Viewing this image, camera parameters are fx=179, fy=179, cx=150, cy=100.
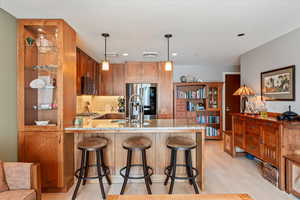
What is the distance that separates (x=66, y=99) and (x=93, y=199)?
1.44m

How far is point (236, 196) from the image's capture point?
150cm

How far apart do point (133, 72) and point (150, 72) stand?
0.50 m

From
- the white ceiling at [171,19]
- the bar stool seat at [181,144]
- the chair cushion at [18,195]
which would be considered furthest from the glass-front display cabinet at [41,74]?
the bar stool seat at [181,144]

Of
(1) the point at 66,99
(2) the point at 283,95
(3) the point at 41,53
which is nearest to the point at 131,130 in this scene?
(1) the point at 66,99

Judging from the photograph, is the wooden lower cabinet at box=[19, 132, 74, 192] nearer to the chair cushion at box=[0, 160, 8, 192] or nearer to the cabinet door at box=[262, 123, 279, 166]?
the chair cushion at box=[0, 160, 8, 192]

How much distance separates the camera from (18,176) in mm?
1755

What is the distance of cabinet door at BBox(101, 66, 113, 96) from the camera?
551 cm

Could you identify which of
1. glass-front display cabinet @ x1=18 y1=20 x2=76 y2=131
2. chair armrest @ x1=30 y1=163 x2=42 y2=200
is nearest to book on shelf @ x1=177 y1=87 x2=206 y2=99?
glass-front display cabinet @ x1=18 y1=20 x2=76 y2=131

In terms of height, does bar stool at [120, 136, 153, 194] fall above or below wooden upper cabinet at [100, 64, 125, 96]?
below

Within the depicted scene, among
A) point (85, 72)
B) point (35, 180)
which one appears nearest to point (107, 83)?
point (85, 72)

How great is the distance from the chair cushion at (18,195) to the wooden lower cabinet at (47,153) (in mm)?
780

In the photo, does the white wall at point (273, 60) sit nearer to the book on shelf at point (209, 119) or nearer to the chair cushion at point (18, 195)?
the book on shelf at point (209, 119)

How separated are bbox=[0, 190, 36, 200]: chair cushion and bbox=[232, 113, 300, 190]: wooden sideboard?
3210 millimetres

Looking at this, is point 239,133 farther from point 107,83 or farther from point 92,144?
point 107,83
